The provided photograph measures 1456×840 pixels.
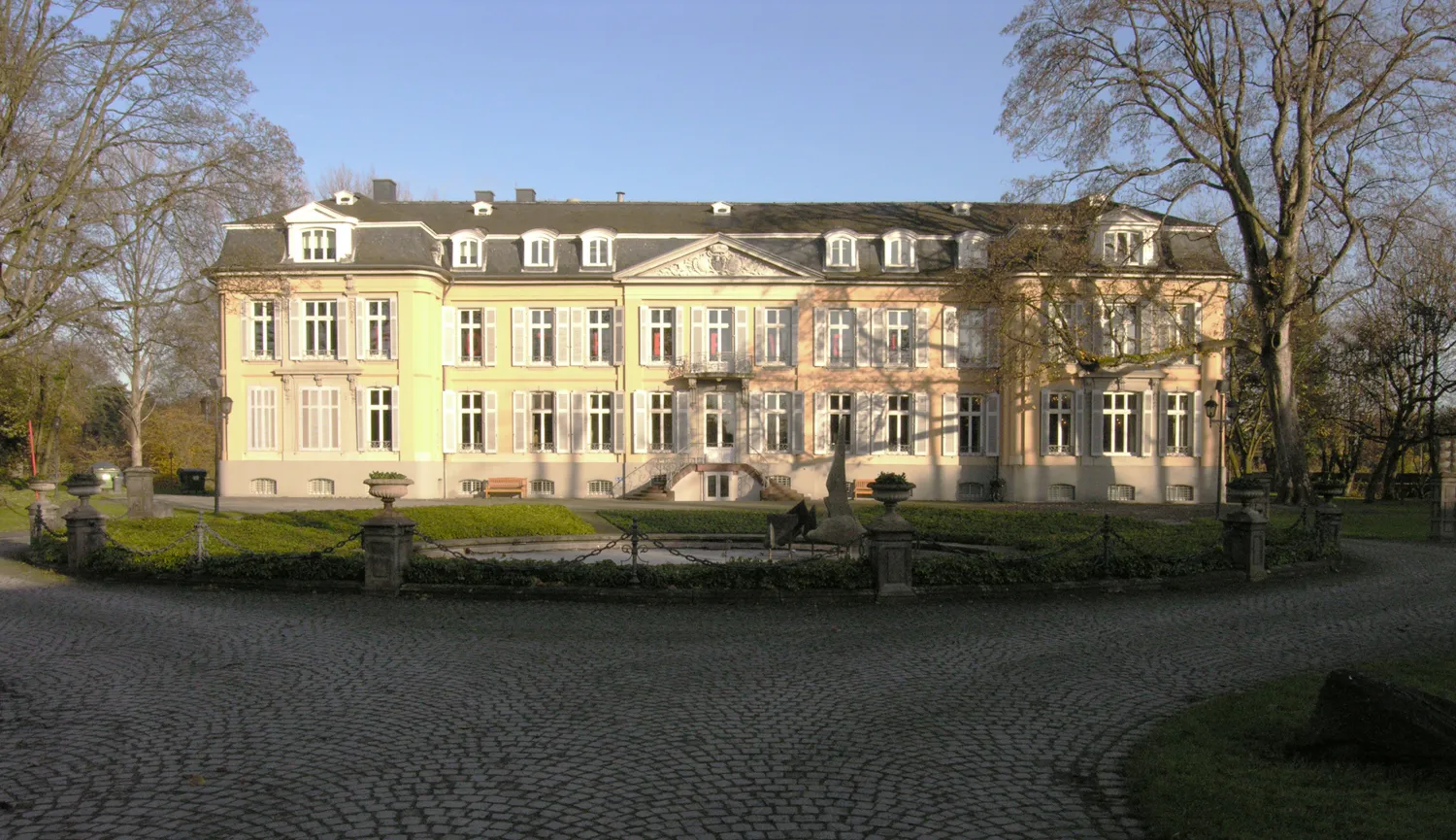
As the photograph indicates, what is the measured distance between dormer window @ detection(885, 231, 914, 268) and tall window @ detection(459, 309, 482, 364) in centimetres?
1371

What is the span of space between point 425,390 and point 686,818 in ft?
97.7

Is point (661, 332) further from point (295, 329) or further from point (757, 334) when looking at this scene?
point (295, 329)

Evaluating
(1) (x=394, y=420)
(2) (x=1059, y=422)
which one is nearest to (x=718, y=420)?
(1) (x=394, y=420)

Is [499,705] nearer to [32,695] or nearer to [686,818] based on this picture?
[686,818]

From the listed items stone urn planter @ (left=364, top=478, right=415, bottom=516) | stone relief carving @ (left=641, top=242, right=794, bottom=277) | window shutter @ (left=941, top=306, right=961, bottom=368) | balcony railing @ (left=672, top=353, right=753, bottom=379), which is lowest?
stone urn planter @ (left=364, top=478, right=415, bottom=516)

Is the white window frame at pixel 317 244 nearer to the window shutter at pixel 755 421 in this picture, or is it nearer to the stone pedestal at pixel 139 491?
the stone pedestal at pixel 139 491

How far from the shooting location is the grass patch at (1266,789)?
4387mm

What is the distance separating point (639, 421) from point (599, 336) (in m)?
3.13

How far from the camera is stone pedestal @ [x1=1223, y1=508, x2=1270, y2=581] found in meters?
13.2

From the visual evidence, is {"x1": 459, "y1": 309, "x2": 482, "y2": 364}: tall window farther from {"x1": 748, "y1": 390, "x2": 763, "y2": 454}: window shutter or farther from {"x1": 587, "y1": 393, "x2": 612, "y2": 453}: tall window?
{"x1": 748, "y1": 390, "x2": 763, "y2": 454}: window shutter

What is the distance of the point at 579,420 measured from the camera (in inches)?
1341

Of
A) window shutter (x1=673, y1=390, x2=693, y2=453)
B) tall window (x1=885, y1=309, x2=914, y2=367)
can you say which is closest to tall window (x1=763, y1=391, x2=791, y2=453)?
window shutter (x1=673, y1=390, x2=693, y2=453)

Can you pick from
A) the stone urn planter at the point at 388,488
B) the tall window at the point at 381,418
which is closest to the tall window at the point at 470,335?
the tall window at the point at 381,418

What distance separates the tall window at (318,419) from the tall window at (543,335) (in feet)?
20.8
